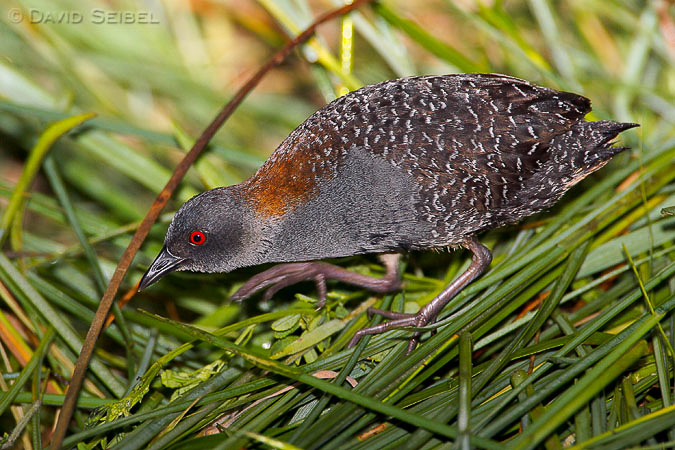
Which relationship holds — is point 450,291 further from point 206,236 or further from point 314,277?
point 206,236

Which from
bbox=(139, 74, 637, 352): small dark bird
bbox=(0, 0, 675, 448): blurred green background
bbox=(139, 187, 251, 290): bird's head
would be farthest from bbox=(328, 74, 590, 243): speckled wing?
bbox=(139, 187, 251, 290): bird's head

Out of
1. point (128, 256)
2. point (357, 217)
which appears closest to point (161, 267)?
point (128, 256)

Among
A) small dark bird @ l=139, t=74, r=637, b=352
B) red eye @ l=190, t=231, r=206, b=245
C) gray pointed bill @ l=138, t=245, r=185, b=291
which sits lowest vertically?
gray pointed bill @ l=138, t=245, r=185, b=291

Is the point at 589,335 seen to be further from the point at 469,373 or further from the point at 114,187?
the point at 114,187

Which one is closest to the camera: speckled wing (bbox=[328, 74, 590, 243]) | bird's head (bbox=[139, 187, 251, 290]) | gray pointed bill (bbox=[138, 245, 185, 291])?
speckled wing (bbox=[328, 74, 590, 243])

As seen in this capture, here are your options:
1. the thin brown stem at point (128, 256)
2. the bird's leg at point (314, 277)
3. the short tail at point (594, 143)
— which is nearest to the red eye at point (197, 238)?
the thin brown stem at point (128, 256)

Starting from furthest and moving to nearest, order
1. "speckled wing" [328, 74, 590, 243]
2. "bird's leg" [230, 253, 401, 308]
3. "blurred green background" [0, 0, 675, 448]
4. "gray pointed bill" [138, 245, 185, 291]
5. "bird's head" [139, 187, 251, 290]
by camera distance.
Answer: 1. "bird's leg" [230, 253, 401, 308]
2. "gray pointed bill" [138, 245, 185, 291]
3. "bird's head" [139, 187, 251, 290]
4. "speckled wing" [328, 74, 590, 243]
5. "blurred green background" [0, 0, 675, 448]

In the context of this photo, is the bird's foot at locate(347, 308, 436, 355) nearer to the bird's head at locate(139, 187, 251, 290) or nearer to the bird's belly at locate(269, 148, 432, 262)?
the bird's belly at locate(269, 148, 432, 262)
